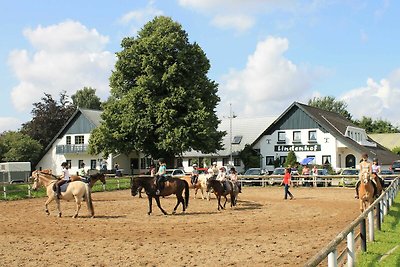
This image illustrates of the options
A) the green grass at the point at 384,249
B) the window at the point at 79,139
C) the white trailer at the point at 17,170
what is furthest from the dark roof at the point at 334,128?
the green grass at the point at 384,249

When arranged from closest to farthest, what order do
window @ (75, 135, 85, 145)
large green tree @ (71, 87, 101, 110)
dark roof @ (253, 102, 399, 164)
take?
1. dark roof @ (253, 102, 399, 164)
2. window @ (75, 135, 85, 145)
3. large green tree @ (71, 87, 101, 110)

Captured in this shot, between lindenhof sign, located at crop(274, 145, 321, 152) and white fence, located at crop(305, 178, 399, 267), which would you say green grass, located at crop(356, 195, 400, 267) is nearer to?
white fence, located at crop(305, 178, 399, 267)

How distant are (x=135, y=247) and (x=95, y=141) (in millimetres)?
35232

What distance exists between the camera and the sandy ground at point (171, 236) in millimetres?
10500

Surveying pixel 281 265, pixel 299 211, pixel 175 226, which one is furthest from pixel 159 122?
pixel 281 265

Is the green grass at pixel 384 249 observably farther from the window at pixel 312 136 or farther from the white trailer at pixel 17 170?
the white trailer at pixel 17 170

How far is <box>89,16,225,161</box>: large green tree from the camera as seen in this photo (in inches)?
1736

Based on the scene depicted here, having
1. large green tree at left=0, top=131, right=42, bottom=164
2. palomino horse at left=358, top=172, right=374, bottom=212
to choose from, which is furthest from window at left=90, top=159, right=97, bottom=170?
palomino horse at left=358, top=172, right=374, bottom=212

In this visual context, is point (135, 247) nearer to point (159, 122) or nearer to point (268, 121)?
point (159, 122)

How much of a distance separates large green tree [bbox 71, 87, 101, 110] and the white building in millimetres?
41121

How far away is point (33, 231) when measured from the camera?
1493cm

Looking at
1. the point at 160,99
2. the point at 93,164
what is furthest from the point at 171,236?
the point at 93,164

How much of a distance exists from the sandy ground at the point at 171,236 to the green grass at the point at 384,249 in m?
1.18

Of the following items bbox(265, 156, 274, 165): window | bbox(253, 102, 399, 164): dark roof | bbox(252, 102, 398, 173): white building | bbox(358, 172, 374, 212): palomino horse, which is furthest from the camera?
bbox(265, 156, 274, 165): window
